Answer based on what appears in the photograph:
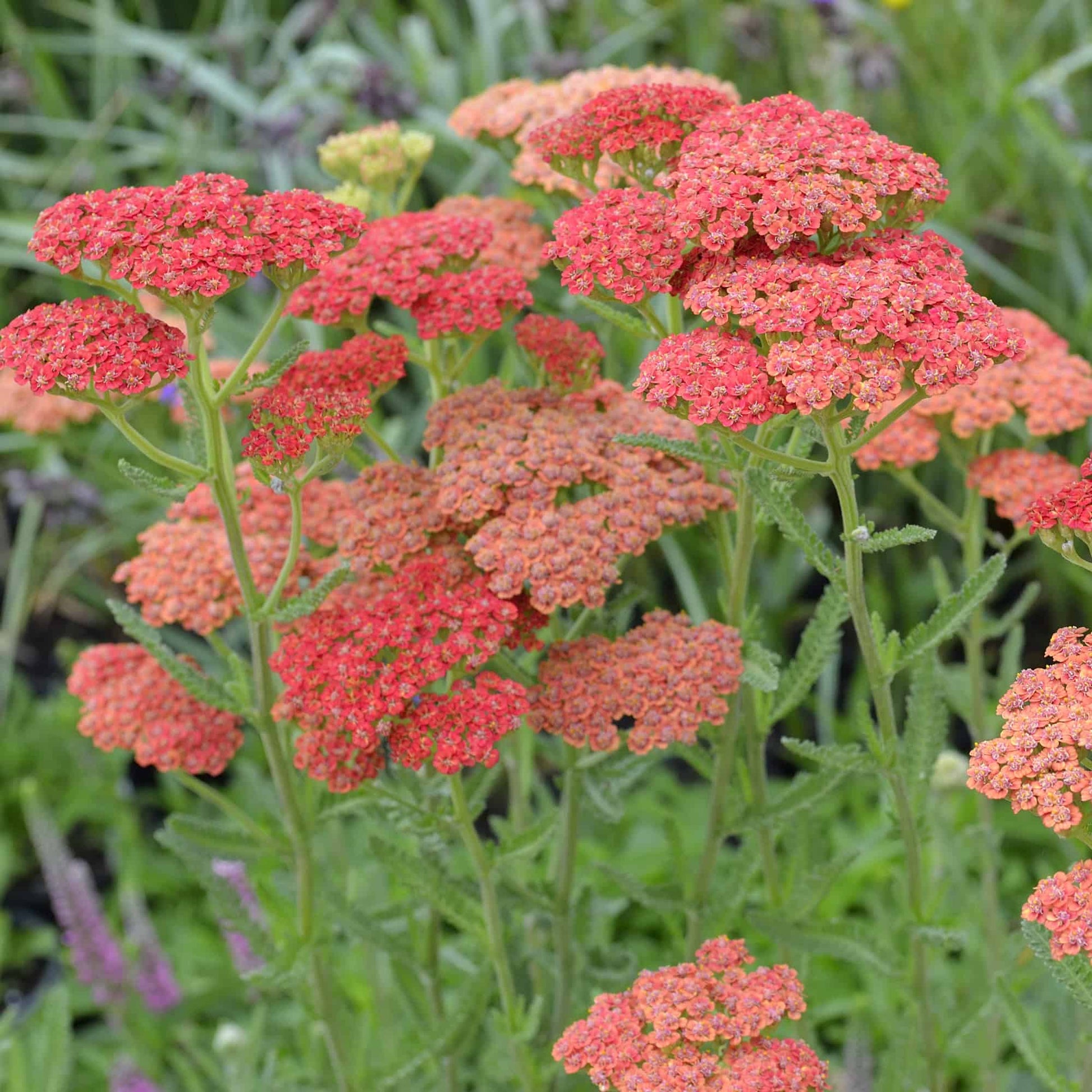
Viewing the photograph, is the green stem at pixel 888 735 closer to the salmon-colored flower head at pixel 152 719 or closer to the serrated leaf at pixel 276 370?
the serrated leaf at pixel 276 370

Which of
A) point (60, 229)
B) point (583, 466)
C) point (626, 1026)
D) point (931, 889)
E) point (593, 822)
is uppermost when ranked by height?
point (60, 229)

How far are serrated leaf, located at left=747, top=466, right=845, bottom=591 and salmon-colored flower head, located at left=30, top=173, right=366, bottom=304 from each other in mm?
546

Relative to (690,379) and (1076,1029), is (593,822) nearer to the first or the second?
(1076,1029)

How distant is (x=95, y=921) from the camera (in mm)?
2615

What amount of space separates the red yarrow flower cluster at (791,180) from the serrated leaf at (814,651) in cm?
49

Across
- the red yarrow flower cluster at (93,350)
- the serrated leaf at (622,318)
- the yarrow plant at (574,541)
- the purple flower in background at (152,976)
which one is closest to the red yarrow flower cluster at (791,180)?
the yarrow plant at (574,541)

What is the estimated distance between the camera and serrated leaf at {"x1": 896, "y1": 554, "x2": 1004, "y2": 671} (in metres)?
1.64

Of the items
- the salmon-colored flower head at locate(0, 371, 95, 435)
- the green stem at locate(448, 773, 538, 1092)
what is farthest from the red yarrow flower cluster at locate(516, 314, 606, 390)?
the salmon-colored flower head at locate(0, 371, 95, 435)

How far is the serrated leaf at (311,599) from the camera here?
170 cm

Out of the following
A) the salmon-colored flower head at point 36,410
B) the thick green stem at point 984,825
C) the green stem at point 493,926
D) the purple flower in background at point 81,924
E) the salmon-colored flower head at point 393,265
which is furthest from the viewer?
the salmon-colored flower head at point 36,410

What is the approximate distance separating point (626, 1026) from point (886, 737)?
0.47m

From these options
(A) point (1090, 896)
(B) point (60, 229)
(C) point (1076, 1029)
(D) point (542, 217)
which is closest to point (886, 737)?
(A) point (1090, 896)

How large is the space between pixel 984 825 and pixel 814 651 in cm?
63

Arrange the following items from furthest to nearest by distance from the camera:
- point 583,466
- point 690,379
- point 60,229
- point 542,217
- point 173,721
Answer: point 542,217 < point 173,721 < point 583,466 < point 60,229 < point 690,379
